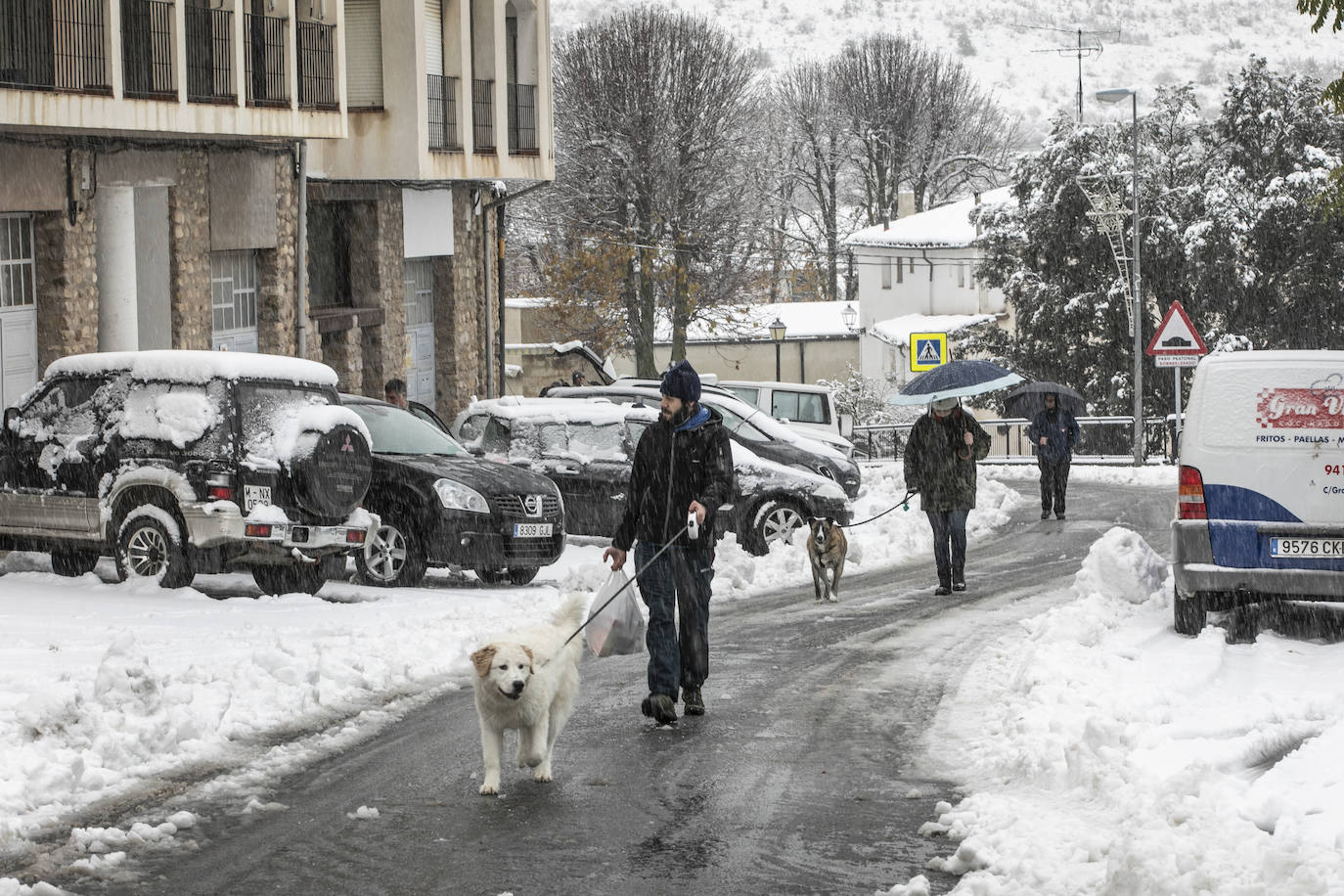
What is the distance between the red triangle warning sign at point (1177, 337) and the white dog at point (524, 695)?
23.6 meters

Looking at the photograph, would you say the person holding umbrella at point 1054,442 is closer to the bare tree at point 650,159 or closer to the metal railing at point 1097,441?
the metal railing at point 1097,441

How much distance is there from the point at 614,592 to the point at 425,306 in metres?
25.1

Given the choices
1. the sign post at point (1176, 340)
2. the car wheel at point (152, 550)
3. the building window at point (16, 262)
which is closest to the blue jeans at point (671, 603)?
the car wheel at point (152, 550)

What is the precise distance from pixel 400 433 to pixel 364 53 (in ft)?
45.0

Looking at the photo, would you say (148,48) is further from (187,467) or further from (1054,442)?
(1054,442)

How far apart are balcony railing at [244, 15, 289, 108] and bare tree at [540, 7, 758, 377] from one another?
27544mm

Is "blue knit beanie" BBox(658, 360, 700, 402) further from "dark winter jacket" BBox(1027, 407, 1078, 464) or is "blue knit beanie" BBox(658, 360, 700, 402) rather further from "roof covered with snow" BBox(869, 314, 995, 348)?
"roof covered with snow" BBox(869, 314, 995, 348)

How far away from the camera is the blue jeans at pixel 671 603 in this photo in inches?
376

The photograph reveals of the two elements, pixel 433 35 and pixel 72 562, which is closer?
pixel 72 562

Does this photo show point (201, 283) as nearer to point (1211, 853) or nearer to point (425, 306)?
point (425, 306)

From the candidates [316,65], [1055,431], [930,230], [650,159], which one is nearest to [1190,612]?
[1055,431]

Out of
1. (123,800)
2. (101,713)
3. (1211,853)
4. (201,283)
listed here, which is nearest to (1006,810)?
(1211,853)

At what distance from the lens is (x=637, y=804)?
7.80m

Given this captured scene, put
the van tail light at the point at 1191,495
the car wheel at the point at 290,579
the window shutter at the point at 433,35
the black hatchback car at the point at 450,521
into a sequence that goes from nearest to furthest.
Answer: the van tail light at the point at 1191,495
the car wheel at the point at 290,579
the black hatchback car at the point at 450,521
the window shutter at the point at 433,35
